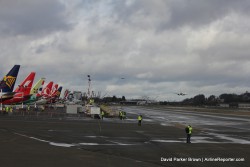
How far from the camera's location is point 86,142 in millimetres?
28578

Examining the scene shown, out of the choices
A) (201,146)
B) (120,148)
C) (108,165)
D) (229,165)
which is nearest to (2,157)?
(108,165)

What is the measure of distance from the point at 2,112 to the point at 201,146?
55.3 metres

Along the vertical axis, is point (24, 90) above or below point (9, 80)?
below

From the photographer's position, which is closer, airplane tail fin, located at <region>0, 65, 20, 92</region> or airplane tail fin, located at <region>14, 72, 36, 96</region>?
airplane tail fin, located at <region>0, 65, 20, 92</region>

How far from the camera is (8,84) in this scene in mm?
69375

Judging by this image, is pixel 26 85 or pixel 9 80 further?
pixel 26 85

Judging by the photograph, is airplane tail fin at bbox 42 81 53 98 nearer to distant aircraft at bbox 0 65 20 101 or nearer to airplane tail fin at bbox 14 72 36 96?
airplane tail fin at bbox 14 72 36 96

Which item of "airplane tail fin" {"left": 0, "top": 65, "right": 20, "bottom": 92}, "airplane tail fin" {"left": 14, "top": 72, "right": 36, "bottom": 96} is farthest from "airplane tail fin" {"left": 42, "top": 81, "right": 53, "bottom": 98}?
"airplane tail fin" {"left": 0, "top": 65, "right": 20, "bottom": 92}

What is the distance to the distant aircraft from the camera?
6831 centimetres

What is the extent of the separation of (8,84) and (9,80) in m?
0.87

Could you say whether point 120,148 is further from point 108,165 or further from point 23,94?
point 23,94

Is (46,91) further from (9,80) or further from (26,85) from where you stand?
(9,80)

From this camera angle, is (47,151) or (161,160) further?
(47,151)

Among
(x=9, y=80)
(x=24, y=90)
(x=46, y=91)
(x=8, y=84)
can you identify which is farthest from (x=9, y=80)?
(x=46, y=91)
